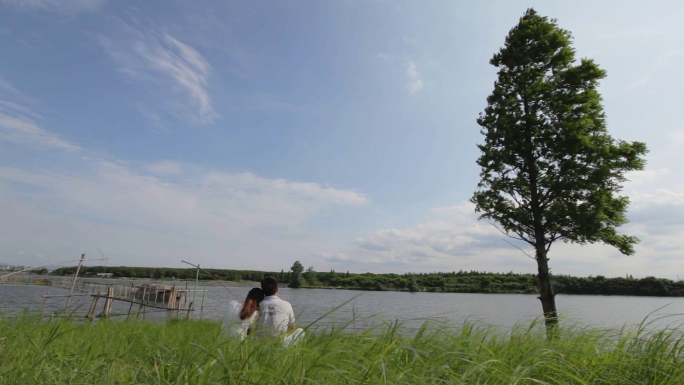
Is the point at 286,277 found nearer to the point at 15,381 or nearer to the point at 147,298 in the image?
the point at 147,298

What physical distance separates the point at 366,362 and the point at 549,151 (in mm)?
11333

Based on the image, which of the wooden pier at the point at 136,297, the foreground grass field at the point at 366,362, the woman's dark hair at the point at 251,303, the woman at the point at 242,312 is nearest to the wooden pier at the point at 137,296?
the wooden pier at the point at 136,297

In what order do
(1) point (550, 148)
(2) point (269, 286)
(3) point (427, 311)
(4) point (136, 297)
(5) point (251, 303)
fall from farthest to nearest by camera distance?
(4) point (136, 297), (3) point (427, 311), (1) point (550, 148), (2) point (269, 286), (5) point (251, 303)

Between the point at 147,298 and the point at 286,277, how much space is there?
358ft

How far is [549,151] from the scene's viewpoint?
11492 millimetres

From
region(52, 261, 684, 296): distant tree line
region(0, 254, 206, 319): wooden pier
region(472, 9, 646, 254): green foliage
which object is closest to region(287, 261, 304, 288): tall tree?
region(52, 261, 684, 296): distant tree line

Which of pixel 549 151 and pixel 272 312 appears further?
pixel 549 151

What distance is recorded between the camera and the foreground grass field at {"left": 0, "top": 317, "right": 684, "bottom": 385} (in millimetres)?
2029

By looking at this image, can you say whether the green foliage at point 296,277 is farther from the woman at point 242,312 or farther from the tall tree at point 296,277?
the woman at point 242,312

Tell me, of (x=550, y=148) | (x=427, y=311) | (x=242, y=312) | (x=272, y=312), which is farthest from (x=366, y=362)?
(x=427, y=311)

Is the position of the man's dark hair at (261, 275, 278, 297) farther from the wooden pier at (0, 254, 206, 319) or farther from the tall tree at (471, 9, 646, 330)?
the wooden pier at (0, 254, 206, 319)

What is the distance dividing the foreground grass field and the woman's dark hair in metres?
0.92

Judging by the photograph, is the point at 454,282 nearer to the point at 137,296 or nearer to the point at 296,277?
the point at 296,277

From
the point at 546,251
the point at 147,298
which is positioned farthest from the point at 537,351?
the point at 147,298
